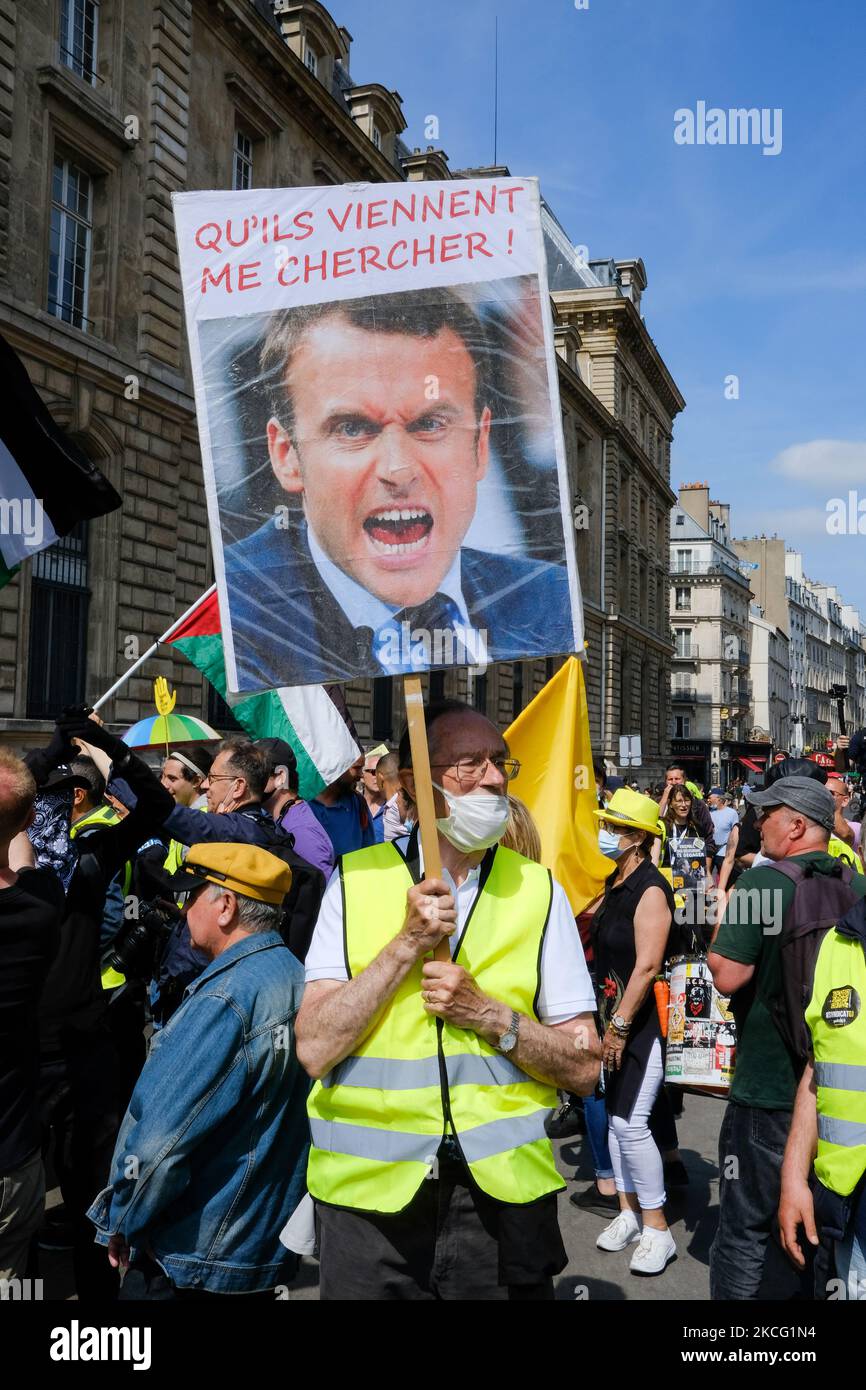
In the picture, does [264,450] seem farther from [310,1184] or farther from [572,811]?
[572,811]

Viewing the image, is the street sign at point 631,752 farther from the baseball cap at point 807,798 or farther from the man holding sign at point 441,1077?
the man holding sign at point 441,1077

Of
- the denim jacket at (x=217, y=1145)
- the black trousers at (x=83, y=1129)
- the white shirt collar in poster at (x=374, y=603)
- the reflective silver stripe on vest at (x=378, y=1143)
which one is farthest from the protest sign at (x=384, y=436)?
the black trousers at (x=83, y=1129)

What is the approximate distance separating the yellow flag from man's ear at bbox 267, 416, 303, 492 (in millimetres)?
3102

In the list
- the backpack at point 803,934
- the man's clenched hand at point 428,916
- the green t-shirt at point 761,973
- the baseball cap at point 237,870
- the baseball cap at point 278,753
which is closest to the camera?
the man's clenched hand at point 428,916

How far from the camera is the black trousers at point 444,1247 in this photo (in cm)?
243

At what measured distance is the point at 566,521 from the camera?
281 cm

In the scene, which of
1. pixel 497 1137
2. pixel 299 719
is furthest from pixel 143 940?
pixel 299 719

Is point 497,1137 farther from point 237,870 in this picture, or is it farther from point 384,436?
point 384,436

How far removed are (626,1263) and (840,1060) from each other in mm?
2550

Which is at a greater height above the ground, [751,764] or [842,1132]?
[751,764]

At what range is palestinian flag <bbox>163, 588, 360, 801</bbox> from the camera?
7.18 m

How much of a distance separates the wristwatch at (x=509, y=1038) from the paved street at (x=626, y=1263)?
164cm

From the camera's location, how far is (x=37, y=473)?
4.48 meters

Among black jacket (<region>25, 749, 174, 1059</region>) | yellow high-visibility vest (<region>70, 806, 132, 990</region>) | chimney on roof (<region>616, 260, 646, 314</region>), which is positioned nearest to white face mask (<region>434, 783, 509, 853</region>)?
black jacket (<region>25, 749, 174, 1059</region>)
